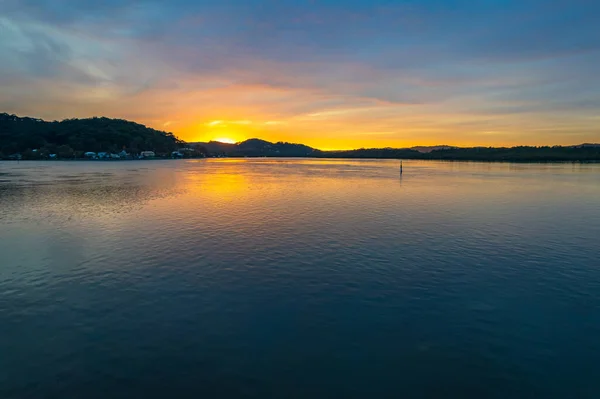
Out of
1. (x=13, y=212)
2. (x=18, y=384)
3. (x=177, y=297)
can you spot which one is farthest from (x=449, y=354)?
(x=13, y=212)

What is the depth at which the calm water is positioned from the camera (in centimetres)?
1040

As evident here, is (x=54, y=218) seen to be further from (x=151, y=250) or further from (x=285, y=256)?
(x=285, y=256)

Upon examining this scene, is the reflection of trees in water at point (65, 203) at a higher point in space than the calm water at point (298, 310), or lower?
higher

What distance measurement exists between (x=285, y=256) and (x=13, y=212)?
3521 centimetres

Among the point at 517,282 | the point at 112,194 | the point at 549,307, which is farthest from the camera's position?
the point at 112,194

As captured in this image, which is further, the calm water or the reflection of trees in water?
the reflection of trees in water

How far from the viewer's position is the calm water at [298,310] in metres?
10.4

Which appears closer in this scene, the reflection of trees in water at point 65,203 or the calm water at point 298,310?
the calm water at point 298,310

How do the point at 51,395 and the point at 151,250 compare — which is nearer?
the point at 51,395

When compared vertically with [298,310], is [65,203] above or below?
above

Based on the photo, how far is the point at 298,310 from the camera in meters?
14.8

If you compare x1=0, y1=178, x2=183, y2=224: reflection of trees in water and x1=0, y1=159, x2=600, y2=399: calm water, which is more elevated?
x1=0, y1=178, x2=183, y2=224: reflection of trees in water

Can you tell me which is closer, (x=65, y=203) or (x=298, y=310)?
(x=298, y=310)

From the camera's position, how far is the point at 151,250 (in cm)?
Answer: 2341
